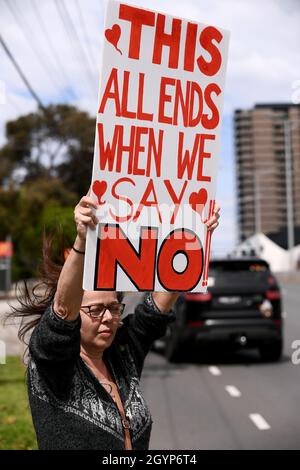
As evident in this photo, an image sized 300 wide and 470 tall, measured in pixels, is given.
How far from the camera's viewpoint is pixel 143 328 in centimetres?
327

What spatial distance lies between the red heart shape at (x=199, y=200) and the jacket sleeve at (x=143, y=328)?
704mm

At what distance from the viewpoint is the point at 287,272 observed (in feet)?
198

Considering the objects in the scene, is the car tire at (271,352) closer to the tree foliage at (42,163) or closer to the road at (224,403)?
the road at (224,403)

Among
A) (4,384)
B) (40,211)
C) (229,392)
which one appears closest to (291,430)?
(229,392)

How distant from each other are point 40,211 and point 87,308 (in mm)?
39597

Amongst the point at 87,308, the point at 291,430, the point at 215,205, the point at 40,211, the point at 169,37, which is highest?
the point at 40,211

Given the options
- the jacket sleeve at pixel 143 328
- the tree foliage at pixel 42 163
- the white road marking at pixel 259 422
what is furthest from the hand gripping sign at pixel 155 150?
the tree foliage at pixel 42 163

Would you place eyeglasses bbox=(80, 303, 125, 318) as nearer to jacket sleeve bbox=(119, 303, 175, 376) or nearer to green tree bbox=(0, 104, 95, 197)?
jacket sleeve bbox=(119, 303, 175, 376)

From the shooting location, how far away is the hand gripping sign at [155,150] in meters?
2.55

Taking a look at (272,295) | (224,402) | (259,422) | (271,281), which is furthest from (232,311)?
(259,422)

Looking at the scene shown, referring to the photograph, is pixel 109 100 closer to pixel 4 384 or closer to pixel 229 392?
pixel 229 392

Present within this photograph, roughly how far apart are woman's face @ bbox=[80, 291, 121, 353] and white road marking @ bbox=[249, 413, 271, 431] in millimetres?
5099

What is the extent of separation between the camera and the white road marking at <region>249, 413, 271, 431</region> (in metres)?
7.74

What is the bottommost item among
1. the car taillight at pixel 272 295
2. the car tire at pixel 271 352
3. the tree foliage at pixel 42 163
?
the car tire at pixel 271 352
